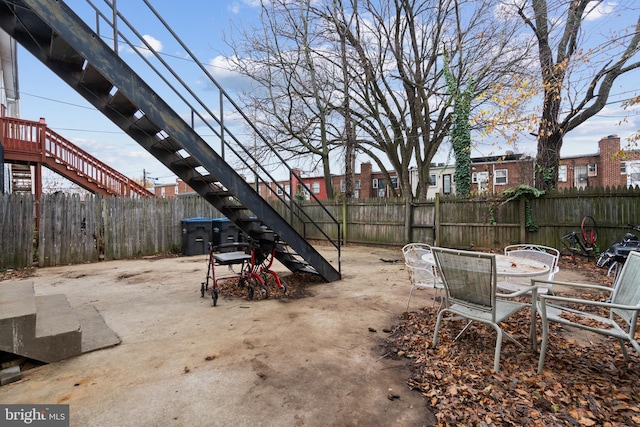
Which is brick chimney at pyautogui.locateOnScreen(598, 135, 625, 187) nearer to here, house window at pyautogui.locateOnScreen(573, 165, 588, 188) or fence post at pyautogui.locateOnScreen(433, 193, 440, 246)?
house window at pyautogui.locateOnScreen(573, 165, 588, 188)

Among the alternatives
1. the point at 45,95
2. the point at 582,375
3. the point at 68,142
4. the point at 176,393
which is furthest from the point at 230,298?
the point at 45,95

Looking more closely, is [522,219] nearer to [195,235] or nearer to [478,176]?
[195,235]

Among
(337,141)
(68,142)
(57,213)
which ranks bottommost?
(57,213)

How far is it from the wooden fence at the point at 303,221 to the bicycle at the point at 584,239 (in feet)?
0.46

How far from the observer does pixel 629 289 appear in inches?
96.0

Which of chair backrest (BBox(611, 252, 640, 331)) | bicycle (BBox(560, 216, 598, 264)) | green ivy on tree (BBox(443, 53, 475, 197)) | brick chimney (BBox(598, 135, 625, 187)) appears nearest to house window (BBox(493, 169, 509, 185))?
brick chimney (BBox(598, 135, 625, 187))

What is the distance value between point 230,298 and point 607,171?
2592 centimetres

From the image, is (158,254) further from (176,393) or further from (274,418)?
(274,418)

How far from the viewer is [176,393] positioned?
7.60 ft

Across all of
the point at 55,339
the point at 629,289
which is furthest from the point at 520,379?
the point at 55,339

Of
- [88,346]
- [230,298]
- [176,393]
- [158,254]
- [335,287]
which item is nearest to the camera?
[176,393]

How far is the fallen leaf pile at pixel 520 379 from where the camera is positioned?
1.96 metres

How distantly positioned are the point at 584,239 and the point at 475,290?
6.59 metres

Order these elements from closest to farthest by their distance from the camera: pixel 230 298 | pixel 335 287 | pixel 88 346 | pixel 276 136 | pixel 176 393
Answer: pixel 176 393 < pixel 88 346 < pixel 230 298 < pixel 335 287 < pixel 276 136
